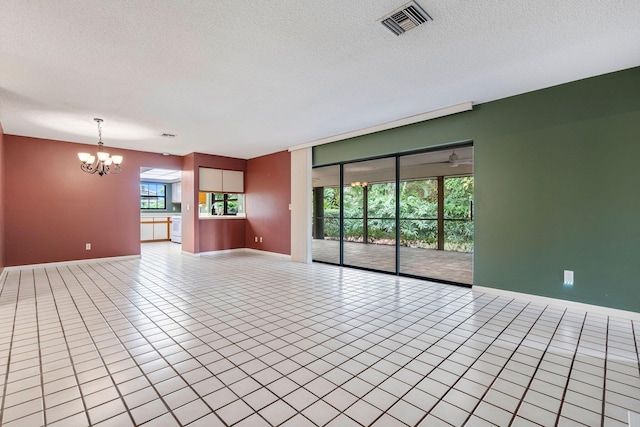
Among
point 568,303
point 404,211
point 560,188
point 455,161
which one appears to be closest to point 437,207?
point 404,211

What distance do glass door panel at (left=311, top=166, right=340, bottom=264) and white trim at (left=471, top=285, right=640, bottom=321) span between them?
307cm

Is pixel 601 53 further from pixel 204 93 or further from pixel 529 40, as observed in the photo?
pixel 204 93

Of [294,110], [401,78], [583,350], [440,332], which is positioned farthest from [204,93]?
[583,350]

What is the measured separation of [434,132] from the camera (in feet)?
14.8

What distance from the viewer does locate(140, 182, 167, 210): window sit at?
1100cm

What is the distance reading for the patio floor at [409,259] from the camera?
5.27 metres

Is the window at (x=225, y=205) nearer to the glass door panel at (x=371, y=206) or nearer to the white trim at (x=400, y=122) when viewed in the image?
the white trim at (x=400, y=122)

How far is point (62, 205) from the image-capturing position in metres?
6.08

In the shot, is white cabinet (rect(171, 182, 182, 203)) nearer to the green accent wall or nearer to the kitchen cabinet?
the kitchen cabinet

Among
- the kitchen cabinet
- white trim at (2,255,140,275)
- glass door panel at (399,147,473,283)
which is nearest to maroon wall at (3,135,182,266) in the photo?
white trim at (2,255,140,275)

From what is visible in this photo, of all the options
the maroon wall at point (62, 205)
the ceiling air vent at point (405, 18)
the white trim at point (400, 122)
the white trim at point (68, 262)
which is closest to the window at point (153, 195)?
the maroon wall at point (62, 205)

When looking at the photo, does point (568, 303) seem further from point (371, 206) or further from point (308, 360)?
point (371, 206)

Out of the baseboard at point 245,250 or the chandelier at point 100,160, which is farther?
the baseboard at point 245,250

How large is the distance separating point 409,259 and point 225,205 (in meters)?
5.30
